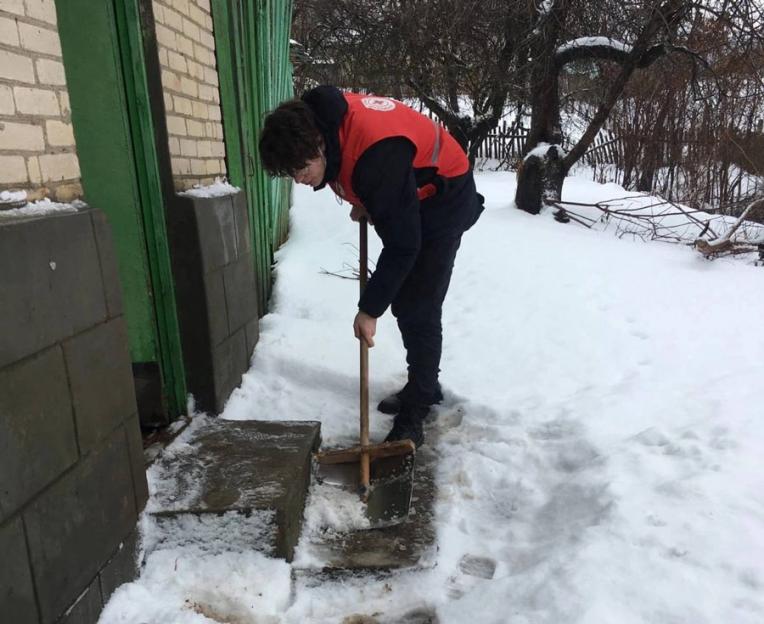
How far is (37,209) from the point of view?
1432 mm

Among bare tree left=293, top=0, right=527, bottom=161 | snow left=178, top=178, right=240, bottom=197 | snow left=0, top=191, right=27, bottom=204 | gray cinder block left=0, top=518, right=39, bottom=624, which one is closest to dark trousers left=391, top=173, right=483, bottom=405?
snow left=178, top=178, right=240, bottom=197

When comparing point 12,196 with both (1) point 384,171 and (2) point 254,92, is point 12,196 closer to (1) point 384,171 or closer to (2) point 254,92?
(1) point 384,171

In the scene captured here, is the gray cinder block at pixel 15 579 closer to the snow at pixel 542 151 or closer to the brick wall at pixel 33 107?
the brick wall at pixel 33 107

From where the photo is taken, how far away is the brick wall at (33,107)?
4.49ft

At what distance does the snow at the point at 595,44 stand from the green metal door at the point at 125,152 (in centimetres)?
510

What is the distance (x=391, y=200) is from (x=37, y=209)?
1119 millimetres

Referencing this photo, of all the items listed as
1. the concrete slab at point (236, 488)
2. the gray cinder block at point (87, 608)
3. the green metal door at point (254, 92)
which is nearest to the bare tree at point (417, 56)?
the green metal door at point (254, 92)

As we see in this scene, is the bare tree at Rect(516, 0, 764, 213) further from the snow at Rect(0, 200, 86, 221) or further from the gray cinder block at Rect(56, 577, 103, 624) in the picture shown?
the gray cinder block at Rect(56, 577, 103, 624)

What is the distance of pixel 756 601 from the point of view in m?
1.50

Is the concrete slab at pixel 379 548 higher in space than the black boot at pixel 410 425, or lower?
lower

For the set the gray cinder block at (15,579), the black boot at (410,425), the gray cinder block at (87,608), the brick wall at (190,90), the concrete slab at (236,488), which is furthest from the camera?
the black boot at (410,425)

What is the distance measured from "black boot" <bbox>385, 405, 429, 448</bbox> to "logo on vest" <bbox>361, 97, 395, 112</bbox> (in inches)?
55.1

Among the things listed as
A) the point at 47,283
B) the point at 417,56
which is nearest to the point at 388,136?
the point at 47,283

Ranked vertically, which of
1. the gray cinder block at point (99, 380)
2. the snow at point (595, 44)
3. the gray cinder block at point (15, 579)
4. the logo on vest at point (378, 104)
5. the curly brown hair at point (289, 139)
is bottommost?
the gray cinder block at point (15, 579)
